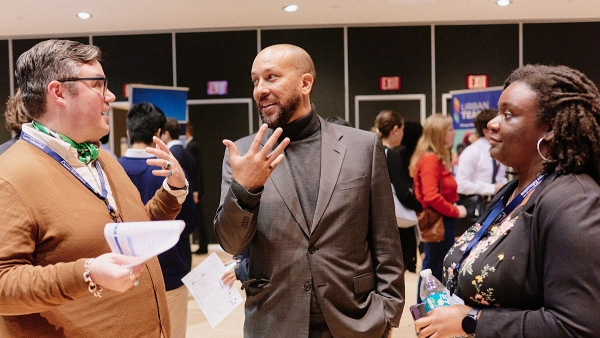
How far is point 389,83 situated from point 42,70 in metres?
7.61

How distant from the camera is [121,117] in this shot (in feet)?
28.1

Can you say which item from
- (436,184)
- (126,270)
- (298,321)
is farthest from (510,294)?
(436,184)

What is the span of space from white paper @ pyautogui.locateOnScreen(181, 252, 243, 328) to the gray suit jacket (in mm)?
649

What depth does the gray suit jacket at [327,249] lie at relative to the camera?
179cm

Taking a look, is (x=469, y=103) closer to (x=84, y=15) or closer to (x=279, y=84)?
(x=279, y=84)

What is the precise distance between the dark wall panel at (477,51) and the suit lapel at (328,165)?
23.0 ft

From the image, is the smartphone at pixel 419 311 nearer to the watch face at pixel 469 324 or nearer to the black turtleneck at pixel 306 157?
the watch face at pixel 469 324

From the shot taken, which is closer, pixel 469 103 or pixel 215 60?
pixel 469 103

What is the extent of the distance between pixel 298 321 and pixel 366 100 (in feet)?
23.7

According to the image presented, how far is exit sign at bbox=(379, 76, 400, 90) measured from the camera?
8656 millimetres

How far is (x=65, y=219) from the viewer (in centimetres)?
140

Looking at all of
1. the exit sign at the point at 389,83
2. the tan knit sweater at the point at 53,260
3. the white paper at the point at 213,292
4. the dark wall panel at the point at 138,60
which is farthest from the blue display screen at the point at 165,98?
the tan knit sweater at the point at 53,260

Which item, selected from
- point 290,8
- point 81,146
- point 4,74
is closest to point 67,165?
point 81,146

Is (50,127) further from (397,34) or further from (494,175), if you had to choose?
(397,34)
